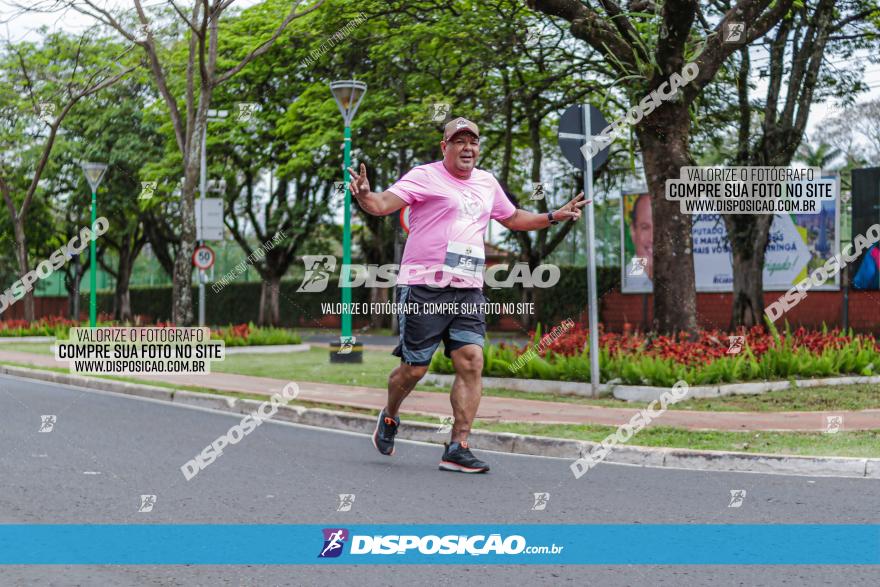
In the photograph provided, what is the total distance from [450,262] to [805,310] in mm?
19144

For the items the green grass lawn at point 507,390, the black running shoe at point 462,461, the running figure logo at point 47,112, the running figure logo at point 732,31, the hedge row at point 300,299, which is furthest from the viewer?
the running figure logo at point 47,112

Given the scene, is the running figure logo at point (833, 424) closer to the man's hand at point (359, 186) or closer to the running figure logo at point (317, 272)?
the man's hand at point (359, 186)

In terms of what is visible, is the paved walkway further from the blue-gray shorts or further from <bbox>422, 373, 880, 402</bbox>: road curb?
the blue-gray shorts

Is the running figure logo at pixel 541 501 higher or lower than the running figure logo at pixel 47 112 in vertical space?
lower

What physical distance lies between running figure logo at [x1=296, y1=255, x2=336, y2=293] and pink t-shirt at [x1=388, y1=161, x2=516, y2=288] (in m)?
29.3

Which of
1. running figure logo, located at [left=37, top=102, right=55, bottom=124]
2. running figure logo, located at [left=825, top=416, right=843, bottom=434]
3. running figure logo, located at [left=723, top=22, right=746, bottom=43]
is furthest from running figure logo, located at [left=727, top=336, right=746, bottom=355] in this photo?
running figure logo, located at [left=37, top=102, right=55, bottom=124]

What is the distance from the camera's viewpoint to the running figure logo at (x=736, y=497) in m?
5.69

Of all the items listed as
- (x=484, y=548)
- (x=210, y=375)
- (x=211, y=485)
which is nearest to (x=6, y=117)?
(x=210, y=375)

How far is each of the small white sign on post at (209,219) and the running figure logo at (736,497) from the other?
58.3 feet

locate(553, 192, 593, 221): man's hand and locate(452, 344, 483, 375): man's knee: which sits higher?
locate(553, 192, 593, 221): man's hand

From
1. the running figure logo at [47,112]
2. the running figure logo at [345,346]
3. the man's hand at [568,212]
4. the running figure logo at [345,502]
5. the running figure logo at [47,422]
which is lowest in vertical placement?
the running figure logo at [47,422]

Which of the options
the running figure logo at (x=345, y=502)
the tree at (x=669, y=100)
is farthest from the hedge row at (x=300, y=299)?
the running figure logo at (x=345, y=502)

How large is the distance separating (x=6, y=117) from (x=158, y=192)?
5780 millimetres

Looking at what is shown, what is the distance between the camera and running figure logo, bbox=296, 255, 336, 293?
3671 cm
